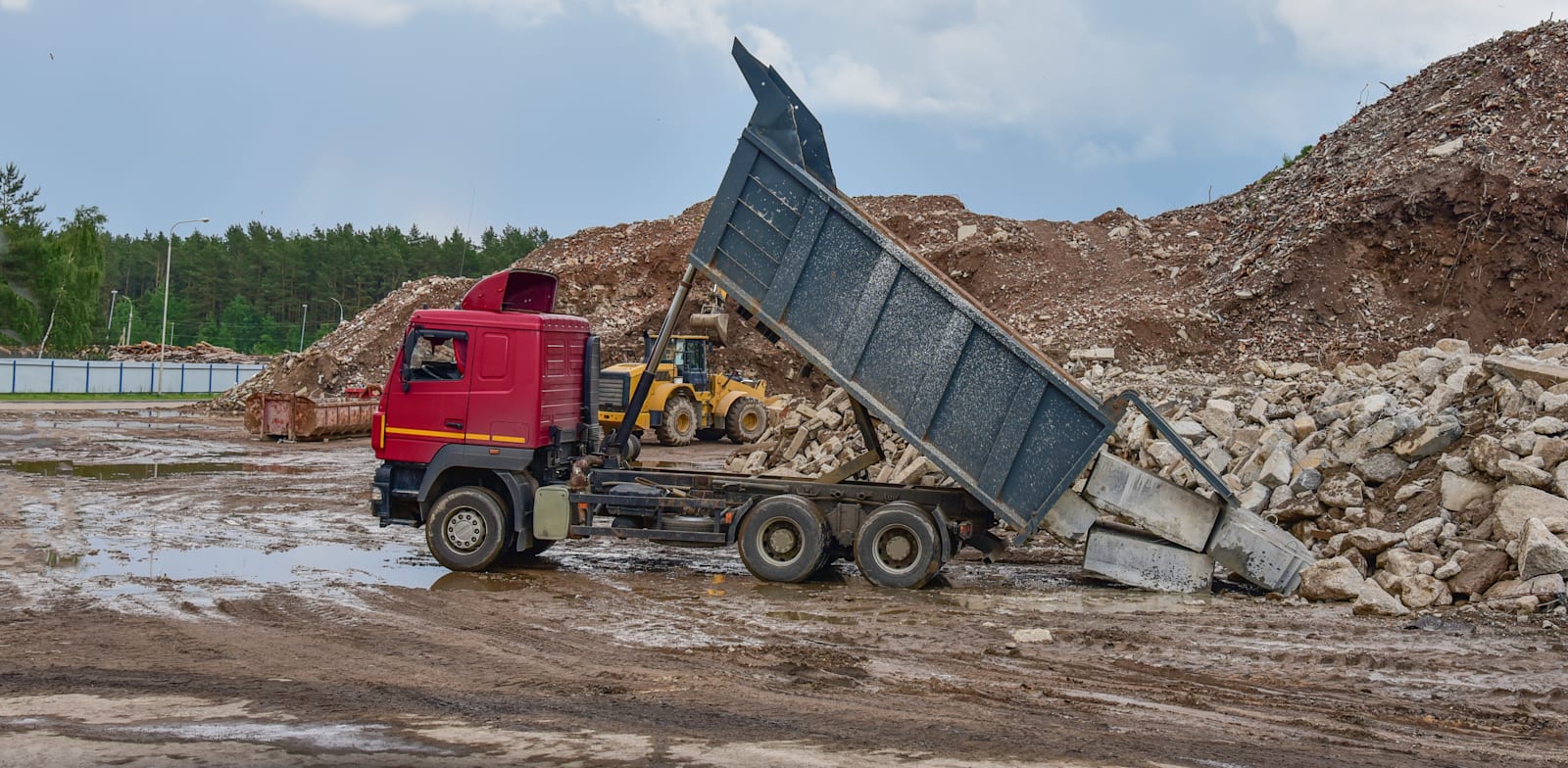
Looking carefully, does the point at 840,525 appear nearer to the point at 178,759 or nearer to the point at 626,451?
the point at 626,451

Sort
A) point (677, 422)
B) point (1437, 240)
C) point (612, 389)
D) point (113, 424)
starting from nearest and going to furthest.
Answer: point (612, 389) < point (1437, 240) < point (677, 422) < point (113, 424)

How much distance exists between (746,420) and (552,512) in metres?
17.0

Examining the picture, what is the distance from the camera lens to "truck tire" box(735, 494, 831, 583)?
35.1ft

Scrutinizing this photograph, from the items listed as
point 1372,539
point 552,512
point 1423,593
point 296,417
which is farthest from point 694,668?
point 296,417

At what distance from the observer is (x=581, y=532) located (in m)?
11.1

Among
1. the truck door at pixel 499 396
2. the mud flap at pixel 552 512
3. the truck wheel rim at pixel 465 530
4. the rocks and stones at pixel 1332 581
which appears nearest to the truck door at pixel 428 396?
the truck door at pixel 499 396

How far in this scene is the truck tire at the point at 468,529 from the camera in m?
11.1

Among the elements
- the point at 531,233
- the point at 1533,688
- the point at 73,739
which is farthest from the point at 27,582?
the point at 531,233

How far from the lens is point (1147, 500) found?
1027cm

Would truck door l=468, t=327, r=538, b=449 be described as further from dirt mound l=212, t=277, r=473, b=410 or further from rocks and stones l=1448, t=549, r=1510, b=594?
dirt mound l=212, t=277, r=473, b=410

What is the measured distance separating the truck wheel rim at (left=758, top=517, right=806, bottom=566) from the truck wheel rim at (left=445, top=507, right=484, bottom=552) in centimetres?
263

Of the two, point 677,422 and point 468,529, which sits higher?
point 677,422

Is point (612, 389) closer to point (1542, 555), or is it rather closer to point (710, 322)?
point (1542, 555)

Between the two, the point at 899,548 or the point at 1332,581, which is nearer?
the point at 1332,581
